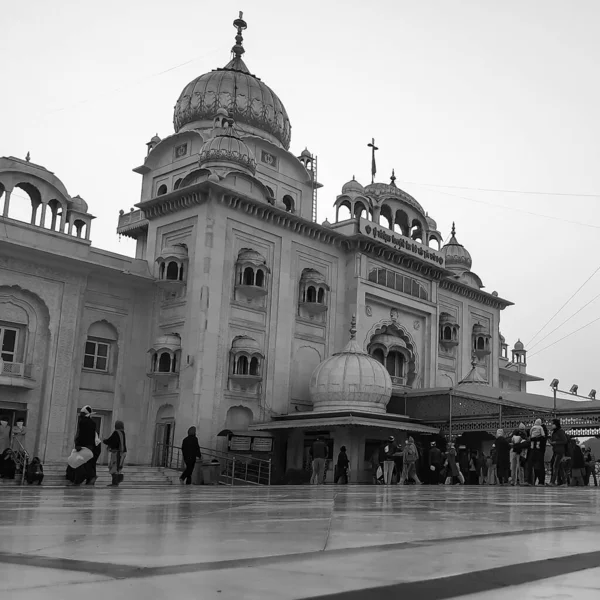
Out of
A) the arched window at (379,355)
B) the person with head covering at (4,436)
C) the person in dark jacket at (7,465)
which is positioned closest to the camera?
the person in dark jacket at (7,465)

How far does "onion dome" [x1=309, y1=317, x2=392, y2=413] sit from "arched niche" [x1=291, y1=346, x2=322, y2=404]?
0.83 metres

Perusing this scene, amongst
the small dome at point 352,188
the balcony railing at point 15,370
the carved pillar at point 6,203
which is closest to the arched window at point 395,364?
the small dome at point 352,188

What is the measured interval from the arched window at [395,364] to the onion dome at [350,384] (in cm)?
377

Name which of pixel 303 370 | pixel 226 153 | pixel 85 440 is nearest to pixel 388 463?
pixel 303 370

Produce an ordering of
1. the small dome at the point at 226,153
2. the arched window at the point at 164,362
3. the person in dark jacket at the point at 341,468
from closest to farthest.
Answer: the person in dark jacket at the point at 341,468, the arched window at the point at 164,362, the small dome at the point at 226,153

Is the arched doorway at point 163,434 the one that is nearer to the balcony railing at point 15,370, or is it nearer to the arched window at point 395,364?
the balcony railing at point 15,370

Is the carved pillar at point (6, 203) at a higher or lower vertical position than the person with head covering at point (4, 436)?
higher

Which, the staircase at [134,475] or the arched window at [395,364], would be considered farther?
the arched window at [395,364]

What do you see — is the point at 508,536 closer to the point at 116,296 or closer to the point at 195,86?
the point at 116,296

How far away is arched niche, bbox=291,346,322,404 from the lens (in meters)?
29.4

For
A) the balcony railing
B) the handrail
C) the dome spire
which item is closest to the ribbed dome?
the dome spire

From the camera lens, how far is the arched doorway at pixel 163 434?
26.3 metres

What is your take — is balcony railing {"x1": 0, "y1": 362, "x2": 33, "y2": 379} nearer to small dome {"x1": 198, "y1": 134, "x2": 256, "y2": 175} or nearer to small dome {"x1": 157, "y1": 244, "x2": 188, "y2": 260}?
small dome {"x1": 157, "y1": 244, "x2": 188, "y2": 260}

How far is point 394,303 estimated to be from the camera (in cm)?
3312
